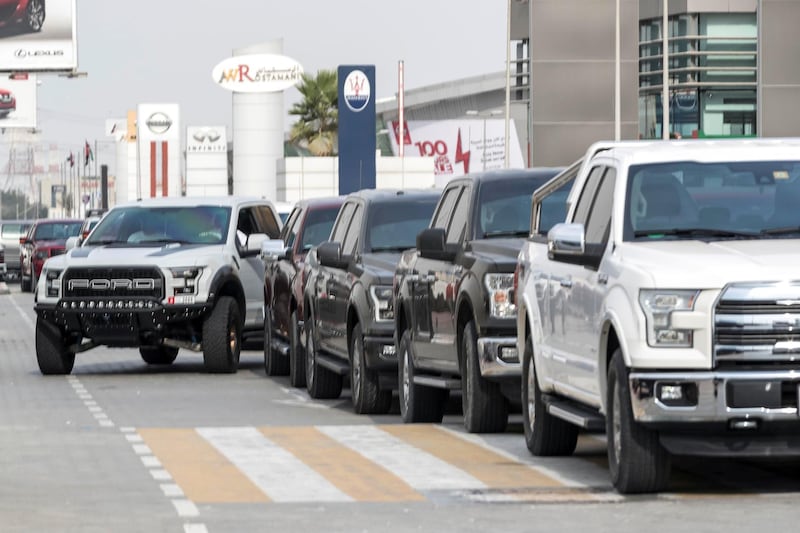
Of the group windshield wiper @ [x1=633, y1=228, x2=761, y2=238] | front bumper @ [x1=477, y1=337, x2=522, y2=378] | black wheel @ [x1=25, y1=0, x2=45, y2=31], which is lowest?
front bumper @ [x1=477, y1=337, x2=522, y2=378]

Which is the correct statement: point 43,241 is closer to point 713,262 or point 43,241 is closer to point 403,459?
point 403,459

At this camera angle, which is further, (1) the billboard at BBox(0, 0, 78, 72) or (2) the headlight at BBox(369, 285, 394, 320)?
(1) the billboard at BBox(0, 0, 78, 72)

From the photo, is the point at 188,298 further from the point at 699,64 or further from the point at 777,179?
the point at 699,64

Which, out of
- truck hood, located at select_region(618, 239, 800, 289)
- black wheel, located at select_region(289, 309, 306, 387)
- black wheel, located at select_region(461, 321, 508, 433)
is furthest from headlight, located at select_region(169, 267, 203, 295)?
truck hood, located at select_region(618, 239, 800, 289)

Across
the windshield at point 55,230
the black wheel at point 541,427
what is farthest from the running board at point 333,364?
the windshield at point 55,230

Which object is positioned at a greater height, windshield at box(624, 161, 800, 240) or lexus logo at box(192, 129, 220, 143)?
lexus logo at box(192, 129, 220, 143)

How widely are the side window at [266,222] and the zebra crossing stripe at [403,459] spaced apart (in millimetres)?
9700

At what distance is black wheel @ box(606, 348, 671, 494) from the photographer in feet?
38.2

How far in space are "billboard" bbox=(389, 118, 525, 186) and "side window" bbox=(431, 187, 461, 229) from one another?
90.5 m

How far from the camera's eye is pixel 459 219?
16.9 meters

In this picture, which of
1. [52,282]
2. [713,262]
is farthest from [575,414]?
[52,282]

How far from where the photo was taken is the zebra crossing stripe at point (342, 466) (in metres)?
12.3

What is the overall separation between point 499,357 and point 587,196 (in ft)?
6.70

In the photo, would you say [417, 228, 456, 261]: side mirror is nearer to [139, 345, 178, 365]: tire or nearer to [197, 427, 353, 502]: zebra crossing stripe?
[197, 427, 353, 502]: zebra crossing stripe
